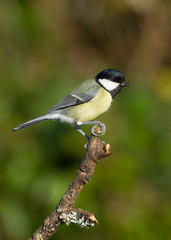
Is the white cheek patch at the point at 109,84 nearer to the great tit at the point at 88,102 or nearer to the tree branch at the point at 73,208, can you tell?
the great tit at the point at 88,102

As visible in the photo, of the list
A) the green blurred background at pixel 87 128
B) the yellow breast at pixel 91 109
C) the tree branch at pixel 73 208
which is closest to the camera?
the tree branch at pixel 73 208

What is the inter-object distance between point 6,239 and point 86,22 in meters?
3.02

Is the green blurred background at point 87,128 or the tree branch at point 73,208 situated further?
the green blurred background at point 87,128

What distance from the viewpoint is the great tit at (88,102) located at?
8.27ft

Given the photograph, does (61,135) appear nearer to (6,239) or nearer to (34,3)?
(6,239)

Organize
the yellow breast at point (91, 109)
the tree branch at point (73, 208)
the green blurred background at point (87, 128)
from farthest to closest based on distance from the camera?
the green blurred background at point (87, 128), the yellow breast at point (91, 109), the tree branch at point (73, 208)

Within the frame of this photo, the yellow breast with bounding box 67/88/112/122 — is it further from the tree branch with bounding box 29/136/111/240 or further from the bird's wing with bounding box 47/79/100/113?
the tree branch with bounding box 29/136/111/240

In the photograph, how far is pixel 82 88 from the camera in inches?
103

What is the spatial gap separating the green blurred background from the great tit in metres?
0.69

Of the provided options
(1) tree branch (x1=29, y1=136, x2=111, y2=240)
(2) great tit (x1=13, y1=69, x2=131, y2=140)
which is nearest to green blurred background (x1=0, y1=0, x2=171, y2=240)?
(2) great tit (x1=13, y1=69, x2=131, y2=140)

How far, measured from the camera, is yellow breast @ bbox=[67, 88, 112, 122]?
2508 mm

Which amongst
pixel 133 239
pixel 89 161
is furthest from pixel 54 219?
pixel 133 239

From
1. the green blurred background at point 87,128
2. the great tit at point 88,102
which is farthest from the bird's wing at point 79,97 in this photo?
the green blurred background at point 87,128

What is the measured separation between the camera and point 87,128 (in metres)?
3.17
